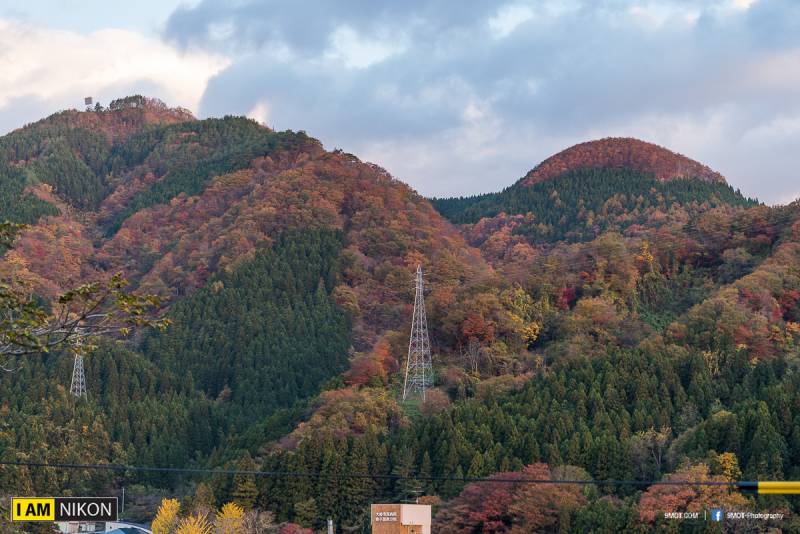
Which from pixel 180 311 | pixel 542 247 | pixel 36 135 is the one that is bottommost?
pixel 180 311

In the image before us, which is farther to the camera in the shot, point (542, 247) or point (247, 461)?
point (542, 247)

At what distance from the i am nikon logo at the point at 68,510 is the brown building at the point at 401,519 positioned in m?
34.7

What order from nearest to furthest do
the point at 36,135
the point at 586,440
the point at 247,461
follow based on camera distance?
the point at 586,440 < the point at 247,461 < the point at 36,135

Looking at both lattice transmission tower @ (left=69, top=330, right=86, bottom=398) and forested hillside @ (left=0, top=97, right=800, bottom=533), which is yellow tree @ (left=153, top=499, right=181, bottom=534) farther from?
lattice transmission tower @ (left=69, top=330, right=86, bottom=398)

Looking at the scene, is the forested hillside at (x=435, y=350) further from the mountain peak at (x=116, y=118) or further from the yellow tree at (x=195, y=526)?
the mountain peak at (x=116, y=118)

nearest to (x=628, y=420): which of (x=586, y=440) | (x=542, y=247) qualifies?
(x=586, y=440)

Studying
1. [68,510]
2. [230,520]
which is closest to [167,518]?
[230,520]

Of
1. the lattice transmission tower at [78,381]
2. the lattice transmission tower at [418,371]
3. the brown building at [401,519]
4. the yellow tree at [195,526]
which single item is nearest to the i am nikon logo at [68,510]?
the brown building at [401,519]

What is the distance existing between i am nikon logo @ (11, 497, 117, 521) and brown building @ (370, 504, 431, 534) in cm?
3466

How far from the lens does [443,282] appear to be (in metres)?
99.4

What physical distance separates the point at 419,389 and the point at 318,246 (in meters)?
36.3

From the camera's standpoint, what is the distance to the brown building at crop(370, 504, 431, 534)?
54.6 metres

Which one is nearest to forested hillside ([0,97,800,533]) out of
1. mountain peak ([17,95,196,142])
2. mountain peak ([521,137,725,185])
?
mountain peak ([521,137,725,185])

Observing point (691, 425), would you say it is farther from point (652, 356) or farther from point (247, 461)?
point (247, 461)
